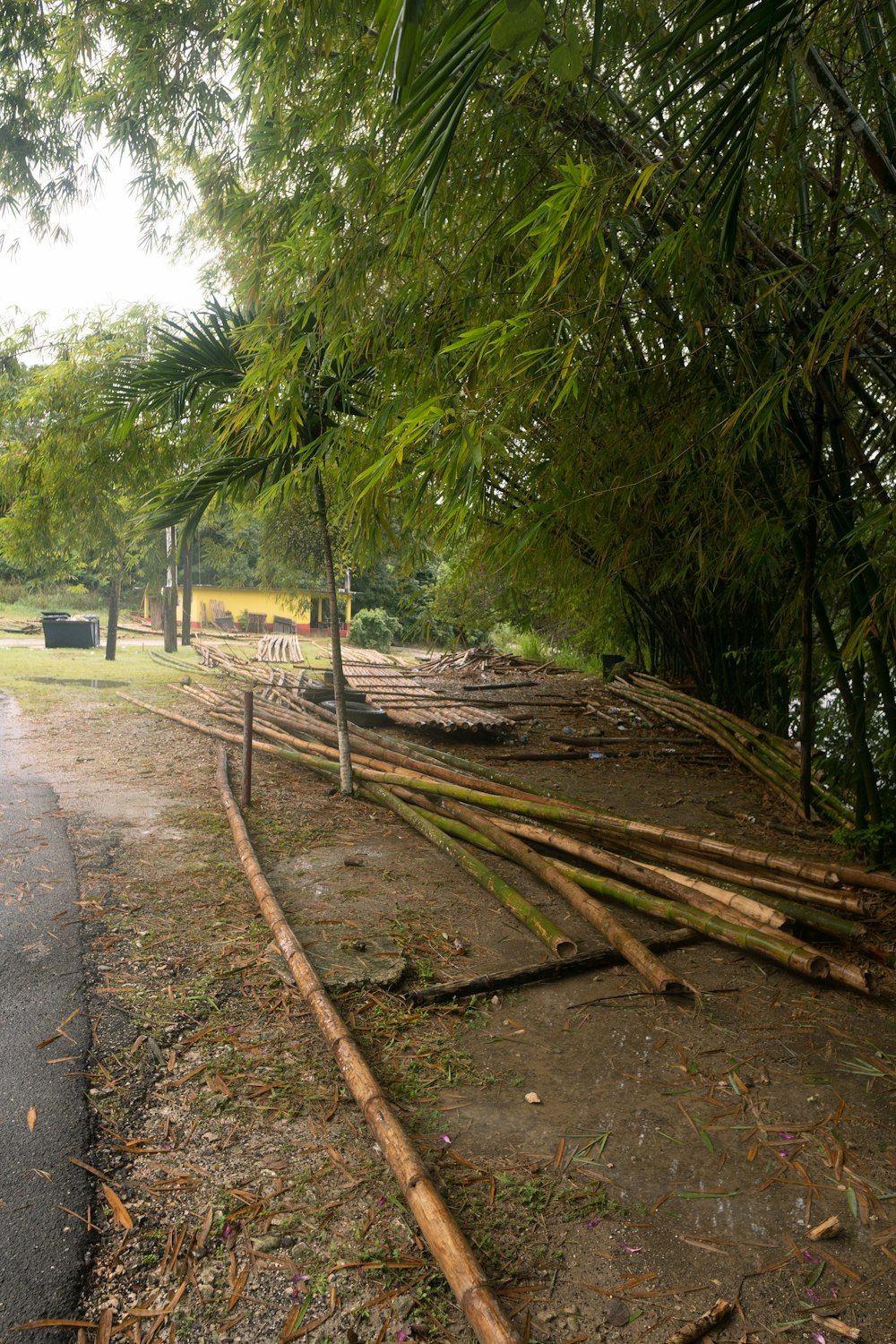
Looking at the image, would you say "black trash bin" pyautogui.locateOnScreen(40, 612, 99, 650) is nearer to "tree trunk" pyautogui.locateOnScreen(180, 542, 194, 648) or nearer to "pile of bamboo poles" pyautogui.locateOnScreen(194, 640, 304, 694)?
"tree trunk" pyautogui.locateOnScreen(180, 542, 194, 648)

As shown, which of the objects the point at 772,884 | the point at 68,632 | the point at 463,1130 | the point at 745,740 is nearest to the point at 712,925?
the point at 772,884

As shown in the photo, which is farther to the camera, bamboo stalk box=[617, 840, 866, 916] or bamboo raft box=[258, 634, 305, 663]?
bamboo raft box=[258, 634, 305, 663]

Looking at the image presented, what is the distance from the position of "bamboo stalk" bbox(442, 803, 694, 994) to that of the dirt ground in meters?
0.09

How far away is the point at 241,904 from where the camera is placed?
11.6ft

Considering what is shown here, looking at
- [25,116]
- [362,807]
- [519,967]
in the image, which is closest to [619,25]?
[519,967]

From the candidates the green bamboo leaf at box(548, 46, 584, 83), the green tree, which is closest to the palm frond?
the green tree

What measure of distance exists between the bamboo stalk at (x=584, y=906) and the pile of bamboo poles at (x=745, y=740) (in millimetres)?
1832

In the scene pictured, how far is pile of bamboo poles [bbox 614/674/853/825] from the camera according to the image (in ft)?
16.2

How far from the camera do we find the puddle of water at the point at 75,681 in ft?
32.3

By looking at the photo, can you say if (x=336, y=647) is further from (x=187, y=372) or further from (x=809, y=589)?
(x=809, y=589)

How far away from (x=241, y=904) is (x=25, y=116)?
5.82 metres

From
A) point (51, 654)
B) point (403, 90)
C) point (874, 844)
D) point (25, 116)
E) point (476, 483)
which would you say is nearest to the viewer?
point (403, 90)

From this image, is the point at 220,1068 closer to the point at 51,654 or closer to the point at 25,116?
the point at 25,116

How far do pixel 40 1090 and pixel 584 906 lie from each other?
2.05 m
